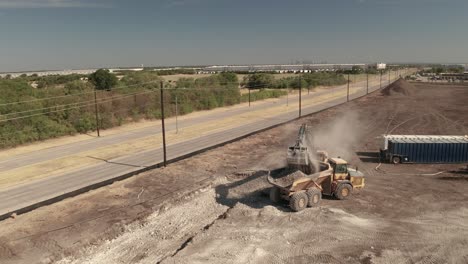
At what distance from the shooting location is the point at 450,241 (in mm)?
14734

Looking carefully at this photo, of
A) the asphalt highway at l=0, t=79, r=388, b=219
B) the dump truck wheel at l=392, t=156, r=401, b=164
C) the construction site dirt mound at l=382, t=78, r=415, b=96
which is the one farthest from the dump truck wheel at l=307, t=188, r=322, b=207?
the construction site dirt mound at l=382, t=78, r=415, b=96

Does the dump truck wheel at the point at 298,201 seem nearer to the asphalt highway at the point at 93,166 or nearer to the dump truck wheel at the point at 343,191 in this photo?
the dump truck wheel at the point at 343,191

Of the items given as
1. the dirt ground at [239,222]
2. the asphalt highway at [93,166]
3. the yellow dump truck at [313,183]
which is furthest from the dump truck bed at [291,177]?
the asphalt highway at [93,166]

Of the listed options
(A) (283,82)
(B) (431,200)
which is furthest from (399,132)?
(A) (283,82)

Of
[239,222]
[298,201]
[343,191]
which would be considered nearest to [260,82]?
[343,191]

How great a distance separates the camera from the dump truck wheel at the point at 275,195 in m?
18.6

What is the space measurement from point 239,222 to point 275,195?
2.93 meters

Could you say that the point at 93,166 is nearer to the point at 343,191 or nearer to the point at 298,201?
the point at 298,201

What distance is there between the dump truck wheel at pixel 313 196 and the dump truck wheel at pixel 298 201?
12.4 inches

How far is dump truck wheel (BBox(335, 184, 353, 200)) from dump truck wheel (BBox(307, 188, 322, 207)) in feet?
5.06

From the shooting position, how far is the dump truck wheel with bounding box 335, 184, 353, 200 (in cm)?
1930

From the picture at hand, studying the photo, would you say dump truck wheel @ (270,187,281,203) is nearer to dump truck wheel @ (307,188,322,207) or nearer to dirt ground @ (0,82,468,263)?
dirt ground @ (0,82,468,263)

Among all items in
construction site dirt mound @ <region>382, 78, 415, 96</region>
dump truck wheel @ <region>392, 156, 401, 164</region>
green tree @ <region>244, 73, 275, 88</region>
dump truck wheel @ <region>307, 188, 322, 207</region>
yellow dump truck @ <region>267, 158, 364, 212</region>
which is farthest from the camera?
green tree @ <region>244, 73, 275, 88</region>

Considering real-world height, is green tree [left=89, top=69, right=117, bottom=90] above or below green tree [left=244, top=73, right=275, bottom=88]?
above
